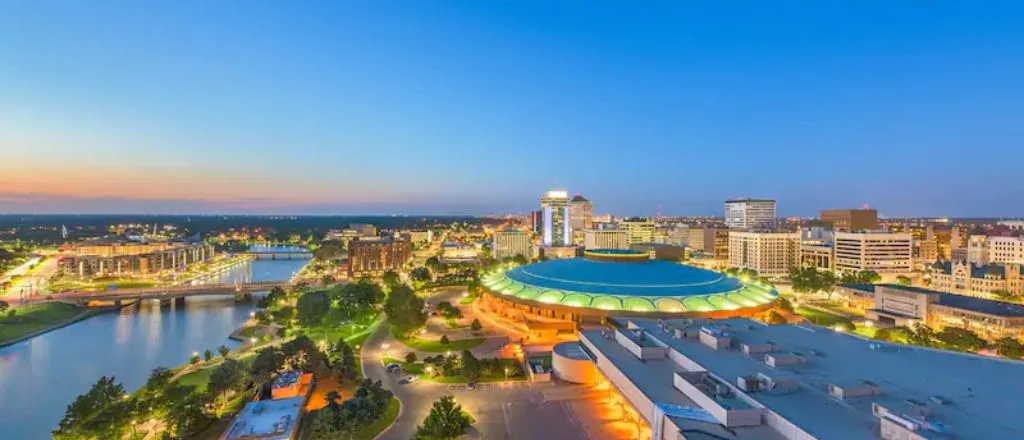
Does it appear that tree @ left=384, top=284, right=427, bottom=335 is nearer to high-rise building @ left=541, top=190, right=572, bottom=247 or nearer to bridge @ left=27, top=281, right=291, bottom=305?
bridge @ left=27, top=281, right=291, bottom=305

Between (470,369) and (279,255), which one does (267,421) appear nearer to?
(470,369)

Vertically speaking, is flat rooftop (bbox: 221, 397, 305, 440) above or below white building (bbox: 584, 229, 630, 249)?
below

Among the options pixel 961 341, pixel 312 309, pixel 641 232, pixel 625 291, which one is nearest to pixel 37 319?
pixel 312 309

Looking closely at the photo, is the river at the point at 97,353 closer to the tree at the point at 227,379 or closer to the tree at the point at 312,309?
the tree at the point at 312,309

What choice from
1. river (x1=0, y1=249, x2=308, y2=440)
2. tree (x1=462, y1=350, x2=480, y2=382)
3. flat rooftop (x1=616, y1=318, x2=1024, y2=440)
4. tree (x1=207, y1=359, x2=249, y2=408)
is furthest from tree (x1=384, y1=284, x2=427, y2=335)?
flat rooftop (x1=616, y1=318, x2=1024, y2=440)

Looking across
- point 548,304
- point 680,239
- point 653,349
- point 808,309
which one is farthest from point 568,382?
point 680,239

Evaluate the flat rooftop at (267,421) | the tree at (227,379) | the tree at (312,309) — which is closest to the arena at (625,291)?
the tree at (312,309)

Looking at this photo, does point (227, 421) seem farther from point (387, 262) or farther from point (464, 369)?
point (387, 262)

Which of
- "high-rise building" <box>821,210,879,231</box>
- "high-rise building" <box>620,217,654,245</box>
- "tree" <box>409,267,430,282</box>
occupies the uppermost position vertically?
"high-rise building" <box>821,210,879,231</box>
